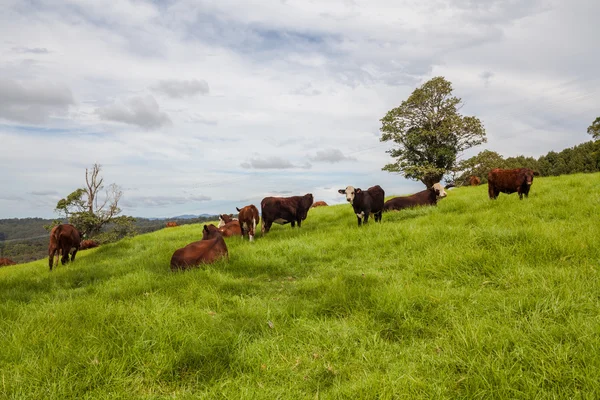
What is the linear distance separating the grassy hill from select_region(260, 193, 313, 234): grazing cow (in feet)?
22.0

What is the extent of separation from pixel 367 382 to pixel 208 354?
5.79 ft

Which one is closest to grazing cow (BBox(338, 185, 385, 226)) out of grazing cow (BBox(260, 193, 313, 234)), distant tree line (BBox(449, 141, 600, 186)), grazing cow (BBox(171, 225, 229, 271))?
grazing cow (BBox(260, 193, 313, 234))

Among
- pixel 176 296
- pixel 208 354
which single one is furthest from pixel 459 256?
pixel 176 296

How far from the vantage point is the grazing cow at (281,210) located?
1377cm

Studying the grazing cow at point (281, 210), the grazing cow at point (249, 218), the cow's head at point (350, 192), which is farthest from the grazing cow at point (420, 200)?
the grazing cow at point (249, 218)

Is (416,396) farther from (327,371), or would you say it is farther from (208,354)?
(208,354)

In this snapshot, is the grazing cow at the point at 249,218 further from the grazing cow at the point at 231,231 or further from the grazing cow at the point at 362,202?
the grazing cow at the point at 362,202

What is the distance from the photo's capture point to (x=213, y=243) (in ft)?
27.6

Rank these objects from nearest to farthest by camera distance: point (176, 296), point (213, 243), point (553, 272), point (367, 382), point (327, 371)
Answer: point (367, 382) < point (327, 371) < point (553, 272) < point (176, 296) < point (213, 243)

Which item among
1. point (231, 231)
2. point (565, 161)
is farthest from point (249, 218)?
point (565, 161)

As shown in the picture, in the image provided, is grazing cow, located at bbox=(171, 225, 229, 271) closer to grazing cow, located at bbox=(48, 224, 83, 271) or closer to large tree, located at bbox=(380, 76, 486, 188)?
grazing cow, located at bbox=(48, 224, 83, 271)

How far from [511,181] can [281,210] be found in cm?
916

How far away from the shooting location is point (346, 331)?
4.03 metres

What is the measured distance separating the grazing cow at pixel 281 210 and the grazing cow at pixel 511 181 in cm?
796
